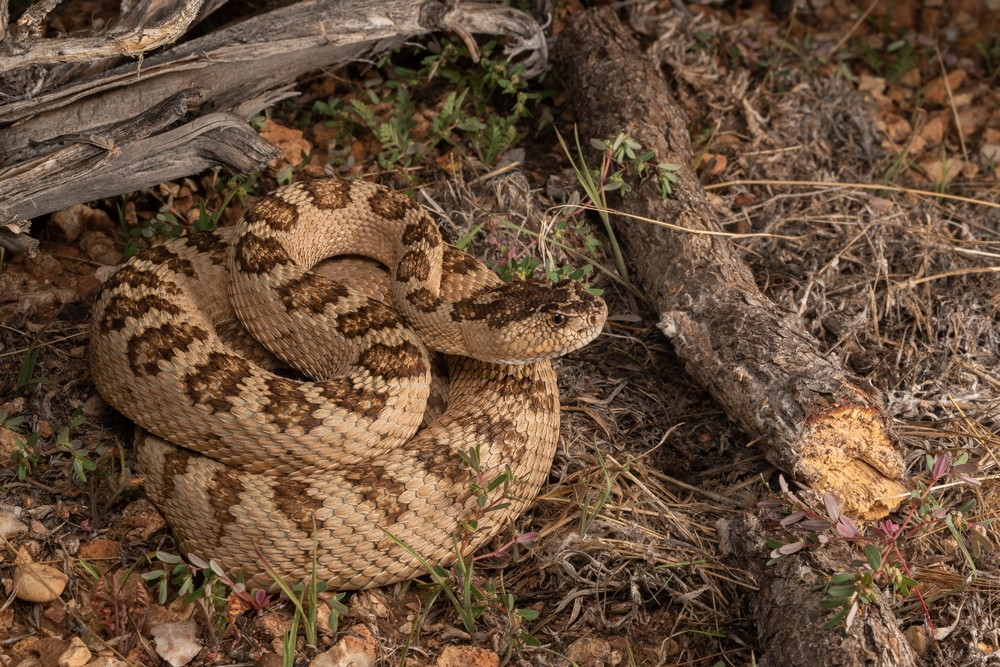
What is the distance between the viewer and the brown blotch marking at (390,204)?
5.17 meters

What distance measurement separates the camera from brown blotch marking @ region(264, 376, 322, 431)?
4.09 metres

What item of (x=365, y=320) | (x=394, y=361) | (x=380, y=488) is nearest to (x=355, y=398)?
(x=394, y=361)

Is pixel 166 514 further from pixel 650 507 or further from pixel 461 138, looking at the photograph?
pixel 461 138

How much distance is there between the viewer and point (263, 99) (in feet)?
18.2

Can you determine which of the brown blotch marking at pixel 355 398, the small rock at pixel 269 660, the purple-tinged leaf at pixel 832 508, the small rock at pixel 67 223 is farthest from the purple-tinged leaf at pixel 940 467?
the small rock at pixel 67 223

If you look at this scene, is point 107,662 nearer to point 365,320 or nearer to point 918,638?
point 365,320

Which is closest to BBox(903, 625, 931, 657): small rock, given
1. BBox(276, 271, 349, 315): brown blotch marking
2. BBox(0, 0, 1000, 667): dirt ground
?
BBox(0, 0, 1000, 667): dirt ground

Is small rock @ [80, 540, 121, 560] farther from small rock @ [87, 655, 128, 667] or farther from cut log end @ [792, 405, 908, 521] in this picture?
cut log end @ [792, 405, 908, 521]

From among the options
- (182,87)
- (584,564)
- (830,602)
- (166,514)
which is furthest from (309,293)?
(830,602)

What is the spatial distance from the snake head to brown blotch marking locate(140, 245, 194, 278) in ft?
5.29

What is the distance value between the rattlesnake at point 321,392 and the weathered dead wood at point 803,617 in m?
1.15

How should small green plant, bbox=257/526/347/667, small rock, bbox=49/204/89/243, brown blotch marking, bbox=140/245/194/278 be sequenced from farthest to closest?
1. small rock, bbox=49/204/89/243
2. brown blotch marking, bbox=140/245/194/278
3. small green plant, bbox=257/526/347/667

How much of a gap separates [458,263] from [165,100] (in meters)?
1.98

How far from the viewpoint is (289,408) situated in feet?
13.5
